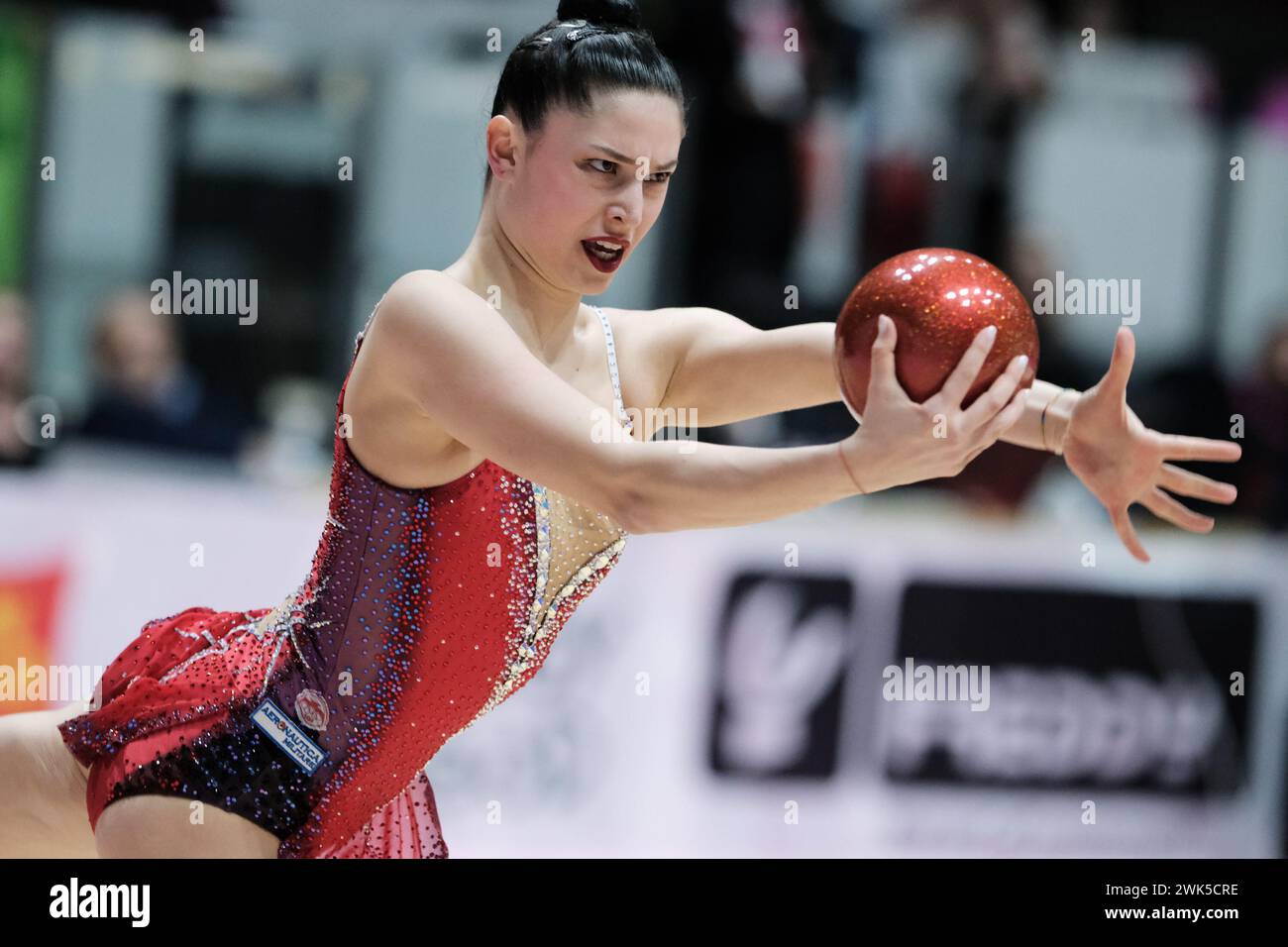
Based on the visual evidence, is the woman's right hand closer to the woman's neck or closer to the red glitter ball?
the red glitter ball

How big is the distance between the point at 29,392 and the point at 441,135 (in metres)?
1.92

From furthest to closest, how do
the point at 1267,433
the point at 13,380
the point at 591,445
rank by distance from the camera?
the point at 1267,433
the point at 13,380
the point at 591,445

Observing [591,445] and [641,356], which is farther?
[641,356]

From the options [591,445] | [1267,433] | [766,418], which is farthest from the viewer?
[1267,433]

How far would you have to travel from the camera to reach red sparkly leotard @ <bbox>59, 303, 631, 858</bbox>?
2.34m

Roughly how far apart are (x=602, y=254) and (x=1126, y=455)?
81 cm

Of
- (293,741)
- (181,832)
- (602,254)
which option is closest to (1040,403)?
(602,254)

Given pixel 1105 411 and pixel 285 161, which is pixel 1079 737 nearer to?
pixel 1105 411

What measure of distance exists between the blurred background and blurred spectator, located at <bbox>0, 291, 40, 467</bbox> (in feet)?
0.04

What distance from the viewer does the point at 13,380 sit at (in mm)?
5199

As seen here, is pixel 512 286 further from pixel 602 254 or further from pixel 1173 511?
pixel 1173 511

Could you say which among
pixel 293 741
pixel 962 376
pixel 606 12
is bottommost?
pixel 293 741

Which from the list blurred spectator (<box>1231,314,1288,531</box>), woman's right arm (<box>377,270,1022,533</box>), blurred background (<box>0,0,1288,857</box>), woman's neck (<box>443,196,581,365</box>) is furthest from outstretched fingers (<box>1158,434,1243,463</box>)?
blurred spectator (<box>1231,314,1288,531</box>)

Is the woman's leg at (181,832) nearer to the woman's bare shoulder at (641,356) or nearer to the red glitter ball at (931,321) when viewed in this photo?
the woman's bare shoulder at (641,356)
